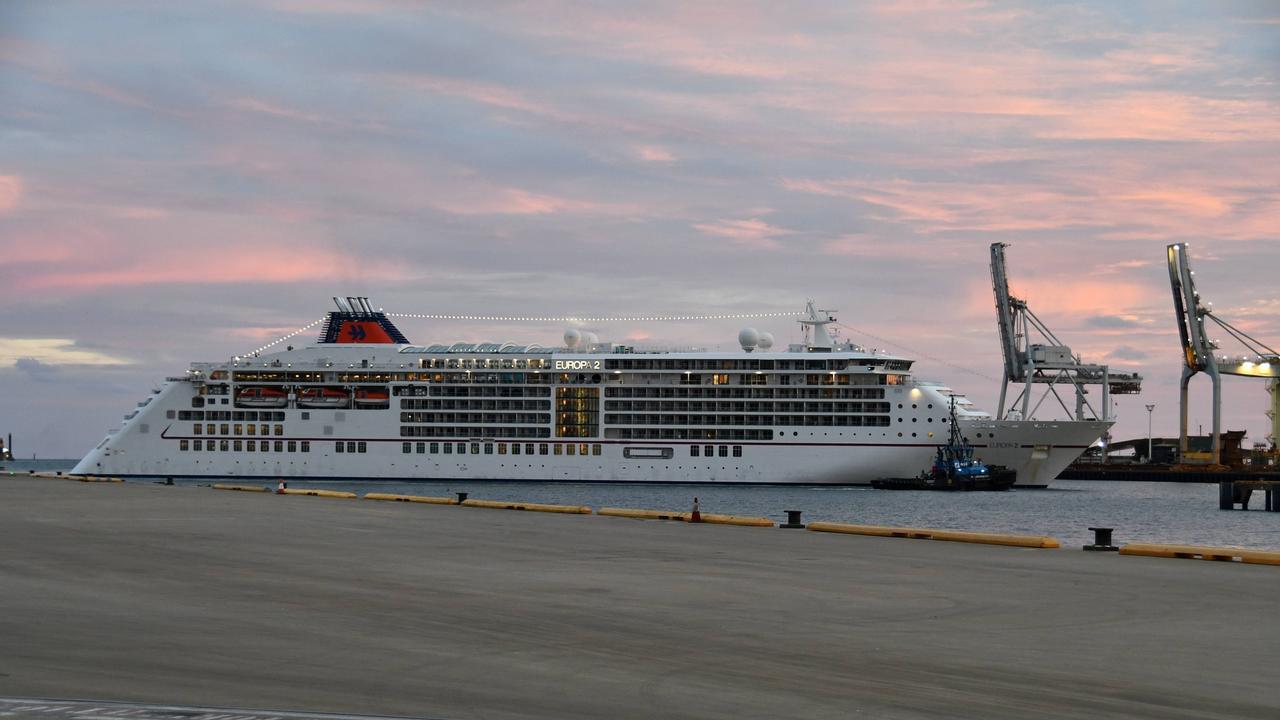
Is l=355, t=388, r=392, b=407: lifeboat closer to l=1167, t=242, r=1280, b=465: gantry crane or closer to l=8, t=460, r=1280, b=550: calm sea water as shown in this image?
l=8, t=460, r=1280, b=550: calm sea water

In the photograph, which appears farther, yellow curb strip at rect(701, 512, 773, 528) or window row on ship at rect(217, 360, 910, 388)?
window row on ship at rect(217, 360, 910, 388)

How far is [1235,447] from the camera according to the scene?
6053 inches

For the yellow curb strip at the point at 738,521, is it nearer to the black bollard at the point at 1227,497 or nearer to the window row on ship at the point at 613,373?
the black bollard at the point at 1227,497

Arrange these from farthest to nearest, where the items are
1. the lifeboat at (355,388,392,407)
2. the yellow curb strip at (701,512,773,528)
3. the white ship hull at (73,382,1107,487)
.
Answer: the lifeboat at (355,388,392,407) → the white ship hull at (73,382,1107,487) → the yellow curb strip at (701,512,773,528)

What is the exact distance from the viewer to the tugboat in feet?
306

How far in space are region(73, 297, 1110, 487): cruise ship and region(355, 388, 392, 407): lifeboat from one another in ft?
0.51

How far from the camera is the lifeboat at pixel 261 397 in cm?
10700

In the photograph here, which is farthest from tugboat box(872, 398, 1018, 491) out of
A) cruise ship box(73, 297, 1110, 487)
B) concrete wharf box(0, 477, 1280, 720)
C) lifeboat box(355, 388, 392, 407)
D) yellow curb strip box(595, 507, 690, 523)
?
concrete wharf box(0, 477, 1280, 720)

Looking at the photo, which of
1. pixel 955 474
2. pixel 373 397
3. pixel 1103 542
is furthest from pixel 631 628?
pixel 373 397

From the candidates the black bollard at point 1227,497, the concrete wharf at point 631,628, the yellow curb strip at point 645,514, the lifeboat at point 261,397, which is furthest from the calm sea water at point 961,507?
the concrete wharf at point 631,628

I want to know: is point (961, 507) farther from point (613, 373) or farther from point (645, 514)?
point (613, 373)

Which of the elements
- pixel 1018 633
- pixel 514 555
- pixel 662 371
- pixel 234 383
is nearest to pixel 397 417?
pixel 234 383

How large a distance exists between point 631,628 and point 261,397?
95381 mm

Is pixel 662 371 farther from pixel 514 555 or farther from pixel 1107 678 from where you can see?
pixel 1107 678
